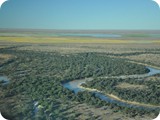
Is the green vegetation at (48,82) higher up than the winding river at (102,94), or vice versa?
the green vegetation at (48,82)

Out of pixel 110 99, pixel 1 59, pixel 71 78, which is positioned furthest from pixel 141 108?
pixel 1 59

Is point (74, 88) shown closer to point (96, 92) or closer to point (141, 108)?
point (96, 92)

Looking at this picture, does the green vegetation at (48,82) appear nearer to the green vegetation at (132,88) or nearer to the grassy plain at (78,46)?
the green vegetation at (132,88)

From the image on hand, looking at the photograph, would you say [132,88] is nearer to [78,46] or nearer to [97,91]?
[97,91]

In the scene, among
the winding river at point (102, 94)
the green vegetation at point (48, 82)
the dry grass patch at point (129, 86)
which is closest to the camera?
the green vegetation at point (48, 82)

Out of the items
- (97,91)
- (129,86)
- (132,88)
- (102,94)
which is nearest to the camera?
(102,94)

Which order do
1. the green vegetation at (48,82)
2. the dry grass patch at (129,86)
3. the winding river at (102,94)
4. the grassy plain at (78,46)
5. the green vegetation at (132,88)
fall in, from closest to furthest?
the green vegetation at (48,82), the winding river at (102,94), the green vegetation at (132,88), the dry grass patch at (129,86), the grassy plain at (78,46)

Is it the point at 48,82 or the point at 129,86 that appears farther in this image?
the point at 129,86

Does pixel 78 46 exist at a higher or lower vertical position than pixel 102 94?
higher

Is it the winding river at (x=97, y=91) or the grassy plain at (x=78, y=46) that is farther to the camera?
the grassy plain at (x=78, y=46)

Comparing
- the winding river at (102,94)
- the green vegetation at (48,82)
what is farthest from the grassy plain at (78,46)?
the winding river at (102,94)

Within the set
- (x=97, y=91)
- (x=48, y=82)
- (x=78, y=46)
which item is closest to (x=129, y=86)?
(x=97, y=91)
